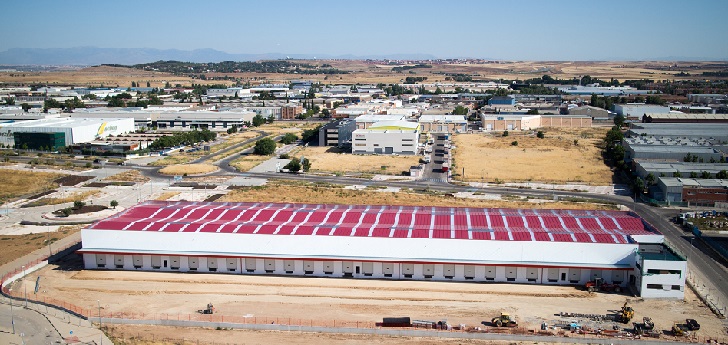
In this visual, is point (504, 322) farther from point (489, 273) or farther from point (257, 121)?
point (257, 121)

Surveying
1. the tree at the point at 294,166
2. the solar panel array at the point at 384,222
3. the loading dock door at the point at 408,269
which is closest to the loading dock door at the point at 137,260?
the solar panel array at the point at 384,222

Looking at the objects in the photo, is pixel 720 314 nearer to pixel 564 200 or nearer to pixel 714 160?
pixel 564 200

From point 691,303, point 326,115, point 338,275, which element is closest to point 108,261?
point 338,275

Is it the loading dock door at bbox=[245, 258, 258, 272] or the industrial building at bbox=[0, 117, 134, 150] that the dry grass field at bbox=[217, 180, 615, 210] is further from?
the industrial building at bbox=[0, 117, 134, 150]

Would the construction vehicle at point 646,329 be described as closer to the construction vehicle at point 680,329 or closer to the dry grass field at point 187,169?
the construction vehicle at point 680,329

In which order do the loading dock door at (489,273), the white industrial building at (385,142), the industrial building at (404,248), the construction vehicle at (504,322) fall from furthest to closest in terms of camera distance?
the white industrial building at (385,142) → the loading dock door at (489,273) → the industrial building at (404,248) → the construction vehicle at (504,322)

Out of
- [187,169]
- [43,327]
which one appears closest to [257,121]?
[187,169]
